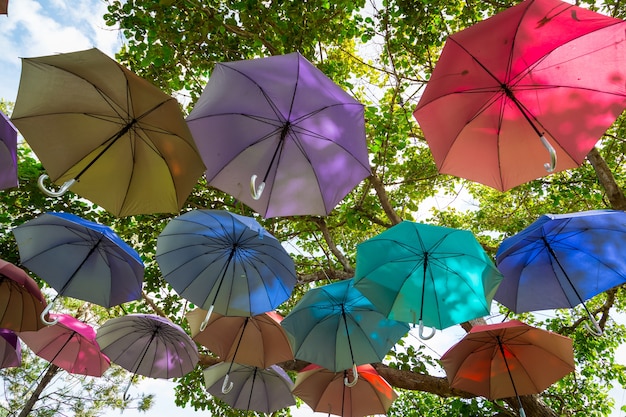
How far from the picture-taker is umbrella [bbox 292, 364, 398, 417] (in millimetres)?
5289

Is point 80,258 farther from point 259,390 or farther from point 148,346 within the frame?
point 259,390

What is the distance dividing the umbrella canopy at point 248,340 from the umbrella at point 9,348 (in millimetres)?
2383

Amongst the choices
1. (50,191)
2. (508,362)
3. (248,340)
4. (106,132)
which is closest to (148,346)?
(248,340)

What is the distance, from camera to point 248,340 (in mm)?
5211

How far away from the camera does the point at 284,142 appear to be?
375 cm

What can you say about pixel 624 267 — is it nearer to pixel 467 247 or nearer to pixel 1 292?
pixel 467 247

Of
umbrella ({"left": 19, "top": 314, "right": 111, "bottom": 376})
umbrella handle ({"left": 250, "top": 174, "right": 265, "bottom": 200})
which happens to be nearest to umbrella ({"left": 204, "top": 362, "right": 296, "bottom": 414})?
umbrella ({"left": 19, "top": 314, "right": 111, "bottom": 376})

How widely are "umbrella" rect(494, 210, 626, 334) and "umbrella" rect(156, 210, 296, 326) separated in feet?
7.92

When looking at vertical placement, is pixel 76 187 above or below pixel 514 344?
above

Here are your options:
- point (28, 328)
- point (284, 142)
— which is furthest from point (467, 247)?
point (28, 328)

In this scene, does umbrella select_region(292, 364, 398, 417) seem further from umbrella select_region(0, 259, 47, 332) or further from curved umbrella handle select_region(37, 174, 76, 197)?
curved umbrella handle select_region(37, 174, 76, 197)

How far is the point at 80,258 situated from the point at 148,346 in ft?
5.62

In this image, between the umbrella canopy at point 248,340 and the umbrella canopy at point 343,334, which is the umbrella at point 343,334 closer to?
the umbrella canopy at point 343,334

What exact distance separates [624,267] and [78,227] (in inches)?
222
